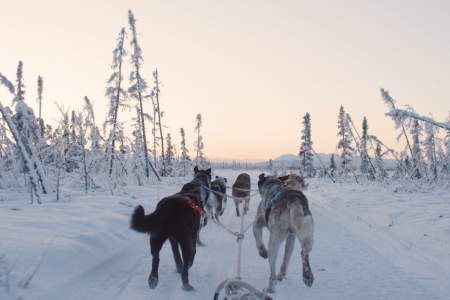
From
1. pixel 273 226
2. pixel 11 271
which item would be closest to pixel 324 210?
pixel 273 226

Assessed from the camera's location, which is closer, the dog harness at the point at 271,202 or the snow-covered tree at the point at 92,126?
the dog harness at the point at 271,202

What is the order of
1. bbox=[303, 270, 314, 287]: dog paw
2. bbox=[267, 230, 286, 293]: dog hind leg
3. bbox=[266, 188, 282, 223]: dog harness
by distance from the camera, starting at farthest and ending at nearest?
bbox=[266, 188, 282, 223]: dog harness
bbox=[267, 230, 286, 293]: dog hind leg
bbox=[303, 270, 314, 287]: dog paw

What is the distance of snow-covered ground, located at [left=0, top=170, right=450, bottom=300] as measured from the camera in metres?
4.98

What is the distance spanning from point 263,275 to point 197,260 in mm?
1434

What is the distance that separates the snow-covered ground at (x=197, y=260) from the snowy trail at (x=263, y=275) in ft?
0.05

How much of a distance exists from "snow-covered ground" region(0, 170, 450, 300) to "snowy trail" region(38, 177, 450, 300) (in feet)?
0.05

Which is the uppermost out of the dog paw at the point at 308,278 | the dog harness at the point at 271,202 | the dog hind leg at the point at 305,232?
the dog harness at the point at 271,202

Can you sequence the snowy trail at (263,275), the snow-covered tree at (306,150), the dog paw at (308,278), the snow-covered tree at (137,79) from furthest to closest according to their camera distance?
the snow-covered tree at (306,150) → the snow-covered tree at (137,79) → the snowy trail at (263,275) → the dog paw at (308,278)

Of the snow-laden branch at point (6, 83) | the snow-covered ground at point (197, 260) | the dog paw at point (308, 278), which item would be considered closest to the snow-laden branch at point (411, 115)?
the snow-covered ground at point (197, 260)

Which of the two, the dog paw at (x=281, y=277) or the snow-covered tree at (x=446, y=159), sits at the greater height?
the snow-covered tree at (x=446, y=159)

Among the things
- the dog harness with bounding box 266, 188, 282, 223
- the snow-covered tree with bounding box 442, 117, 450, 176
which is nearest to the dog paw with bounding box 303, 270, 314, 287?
the dog harness with bounding box 266, 188, 282, 223

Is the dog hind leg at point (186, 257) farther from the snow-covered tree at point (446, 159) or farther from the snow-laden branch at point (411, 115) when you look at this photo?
the snow-covered tree at point (446, 159)

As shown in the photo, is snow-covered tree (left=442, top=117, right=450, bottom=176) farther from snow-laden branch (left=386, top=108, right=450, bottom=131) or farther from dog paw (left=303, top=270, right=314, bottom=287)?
dog paw (left=303, top=270, right=314, bottom=287)

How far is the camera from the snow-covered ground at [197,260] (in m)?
4.98
